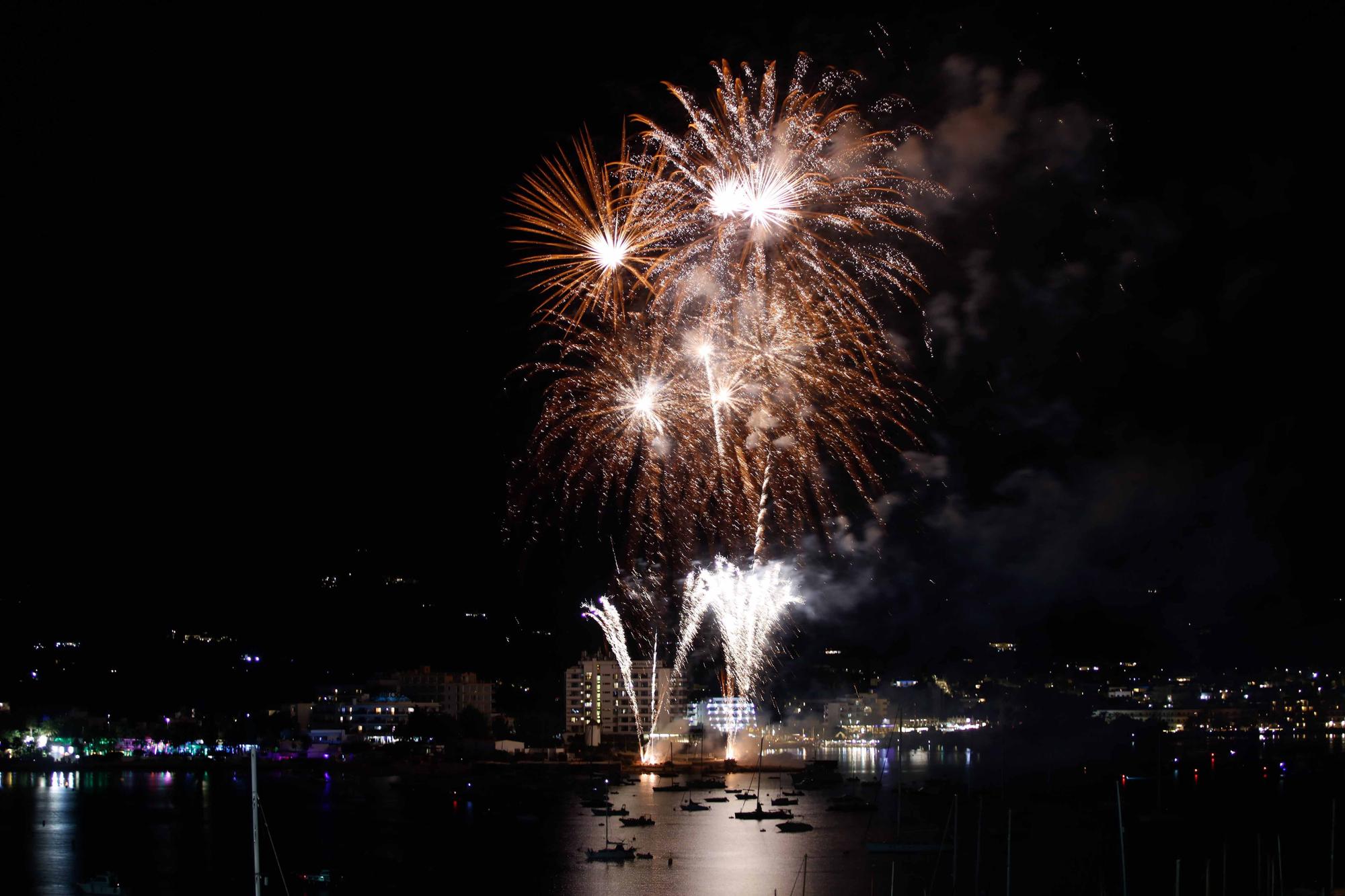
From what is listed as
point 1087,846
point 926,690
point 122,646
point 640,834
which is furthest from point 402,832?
point 926,690

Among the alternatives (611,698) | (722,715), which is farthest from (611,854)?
(722,715)

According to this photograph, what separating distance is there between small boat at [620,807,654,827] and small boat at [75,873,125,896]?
16619mm

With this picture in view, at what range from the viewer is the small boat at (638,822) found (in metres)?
41.6


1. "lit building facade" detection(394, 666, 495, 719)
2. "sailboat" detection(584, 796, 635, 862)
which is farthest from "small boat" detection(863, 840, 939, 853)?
"lit building facade" detection(394, 666, 495, 719)

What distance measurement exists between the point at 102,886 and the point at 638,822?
17773mm

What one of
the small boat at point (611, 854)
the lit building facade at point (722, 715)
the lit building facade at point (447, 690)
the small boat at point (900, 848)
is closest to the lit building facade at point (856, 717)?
the lit building facade at point (722, 715)

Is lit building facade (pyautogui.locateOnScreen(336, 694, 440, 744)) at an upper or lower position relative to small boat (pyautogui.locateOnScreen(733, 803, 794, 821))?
lower

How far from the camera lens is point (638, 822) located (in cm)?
4178

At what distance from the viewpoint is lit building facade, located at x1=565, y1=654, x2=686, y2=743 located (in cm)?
8475

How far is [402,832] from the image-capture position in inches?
1606

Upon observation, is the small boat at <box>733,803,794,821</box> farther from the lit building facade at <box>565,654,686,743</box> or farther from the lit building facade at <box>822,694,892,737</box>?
the lit building facade at <box>822,694,892,737</box>

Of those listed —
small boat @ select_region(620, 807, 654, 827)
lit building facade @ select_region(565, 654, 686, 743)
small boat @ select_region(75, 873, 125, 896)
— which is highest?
small boat @ select_region(75, 873, 125, 896)

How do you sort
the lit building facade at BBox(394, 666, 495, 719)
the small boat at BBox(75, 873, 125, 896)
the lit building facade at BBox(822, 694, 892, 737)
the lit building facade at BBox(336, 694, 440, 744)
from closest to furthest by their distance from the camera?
the small boat at BBox(75, 873, 125, 896), the lit building facade at BBox(336, 694, 440, 744), the lit building facade at BBox(394, 666, 495, 719), the lit building facade at BBox(822, 694, 892, 737)

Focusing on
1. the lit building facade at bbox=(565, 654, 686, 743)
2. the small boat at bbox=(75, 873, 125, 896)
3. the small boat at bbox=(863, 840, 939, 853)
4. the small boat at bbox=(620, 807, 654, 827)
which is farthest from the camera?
the lit building facade at bbox=(565, 654, 686, 743)
